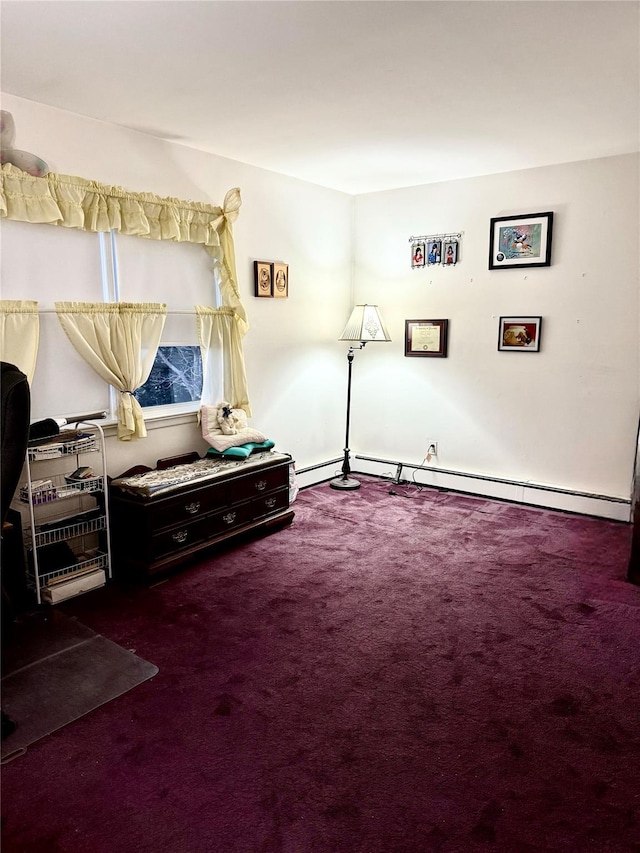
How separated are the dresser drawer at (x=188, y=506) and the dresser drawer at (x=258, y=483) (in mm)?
87

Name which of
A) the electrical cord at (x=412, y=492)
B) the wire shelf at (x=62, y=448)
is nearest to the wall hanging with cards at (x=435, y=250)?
the electrical cord at (x=412, y=492)

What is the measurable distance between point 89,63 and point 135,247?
1.14m

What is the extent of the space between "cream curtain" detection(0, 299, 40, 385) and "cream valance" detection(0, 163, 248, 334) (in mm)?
437

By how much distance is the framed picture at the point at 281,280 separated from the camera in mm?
4543

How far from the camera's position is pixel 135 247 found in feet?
11.8

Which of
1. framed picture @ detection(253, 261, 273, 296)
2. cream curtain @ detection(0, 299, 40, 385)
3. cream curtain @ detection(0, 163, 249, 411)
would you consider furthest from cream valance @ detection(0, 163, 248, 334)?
cream curtain @ detection(0, 299, 40, 385)

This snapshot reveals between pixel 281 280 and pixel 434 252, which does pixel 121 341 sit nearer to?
pixel 281 280

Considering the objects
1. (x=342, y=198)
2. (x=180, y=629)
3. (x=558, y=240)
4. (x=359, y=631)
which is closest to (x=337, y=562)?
(x=359, y=631)

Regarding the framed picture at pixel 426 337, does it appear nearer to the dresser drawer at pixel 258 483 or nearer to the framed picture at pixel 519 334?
the framed picture at pixel 519 334

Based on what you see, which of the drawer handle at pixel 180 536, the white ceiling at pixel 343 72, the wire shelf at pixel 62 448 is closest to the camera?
the white ceiling at pixel 343 72

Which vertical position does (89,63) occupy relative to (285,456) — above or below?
above

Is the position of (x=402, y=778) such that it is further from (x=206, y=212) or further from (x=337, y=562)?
(x=206, y=212)

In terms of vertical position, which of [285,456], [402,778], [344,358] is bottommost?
[402,778]

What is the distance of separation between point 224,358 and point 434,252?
6.55 feet
